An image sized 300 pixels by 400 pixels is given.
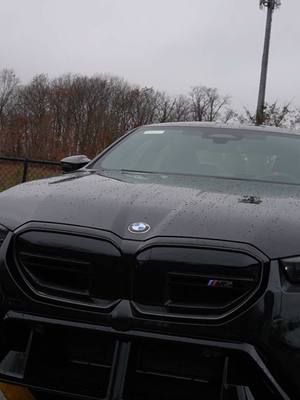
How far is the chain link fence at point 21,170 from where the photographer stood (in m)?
13.1

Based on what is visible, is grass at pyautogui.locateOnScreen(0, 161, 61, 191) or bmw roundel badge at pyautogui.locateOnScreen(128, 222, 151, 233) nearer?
bmw roundel badge at pyautogui.locateOnScreen(128, 222, 151, 233)

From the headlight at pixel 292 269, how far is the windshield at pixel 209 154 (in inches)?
57.4

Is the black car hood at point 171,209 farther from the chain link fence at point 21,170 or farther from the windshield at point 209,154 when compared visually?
the chain link fence at point 21,170

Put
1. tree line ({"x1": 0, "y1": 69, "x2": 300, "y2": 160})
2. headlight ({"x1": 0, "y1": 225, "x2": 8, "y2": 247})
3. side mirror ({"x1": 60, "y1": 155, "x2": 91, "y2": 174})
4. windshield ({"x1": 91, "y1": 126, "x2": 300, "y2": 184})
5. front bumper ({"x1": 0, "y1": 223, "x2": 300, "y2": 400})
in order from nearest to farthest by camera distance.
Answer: front bumper ({"x1": 0, "y1": 223, "x2": 300, "y2": 400}), headlight ({"x1": 0, "y1": 225, "x2": 8, "y2": 247}), windshield ({"x1": 91, "y1": 126, "x2": 300, "y2": 184}), side mirror ({"x1": 60, "y1": 155, "x2": 91, "y2": 174}), tree line ({"x1": 0, "y1": 69, "x2": 300, "y2": 160})

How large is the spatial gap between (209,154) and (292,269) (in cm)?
188

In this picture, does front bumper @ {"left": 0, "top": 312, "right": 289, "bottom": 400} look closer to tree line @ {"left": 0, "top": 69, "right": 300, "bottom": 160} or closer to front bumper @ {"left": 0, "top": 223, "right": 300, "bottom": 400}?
front bumper @ {"left": 0, "top": 223, "right": 300, "bottom": 400}

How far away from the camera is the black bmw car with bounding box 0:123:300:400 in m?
Result: 2.22

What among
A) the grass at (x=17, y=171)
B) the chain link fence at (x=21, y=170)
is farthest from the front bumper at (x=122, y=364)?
the grass at (x=17, y=171)

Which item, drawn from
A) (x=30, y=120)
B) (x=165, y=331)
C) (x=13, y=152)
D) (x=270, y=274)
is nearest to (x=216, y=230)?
(x=270, y=274)

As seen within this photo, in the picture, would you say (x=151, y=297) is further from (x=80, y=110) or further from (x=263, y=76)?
(x=80, y=110)

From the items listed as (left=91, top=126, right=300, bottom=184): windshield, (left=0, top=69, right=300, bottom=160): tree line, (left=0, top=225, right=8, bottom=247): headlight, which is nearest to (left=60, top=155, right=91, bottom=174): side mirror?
(left=91, top=126, right=300, bottom=184): windshield

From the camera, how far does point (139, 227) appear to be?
244 cm

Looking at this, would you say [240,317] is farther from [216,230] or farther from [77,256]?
[77,256]

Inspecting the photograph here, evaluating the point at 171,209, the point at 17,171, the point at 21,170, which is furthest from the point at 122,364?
the point at 17,171
